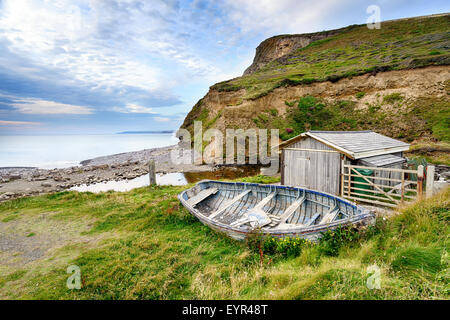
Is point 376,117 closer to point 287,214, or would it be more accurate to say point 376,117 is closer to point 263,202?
point 263,202

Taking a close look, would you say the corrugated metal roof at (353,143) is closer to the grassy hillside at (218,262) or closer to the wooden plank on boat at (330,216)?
the wooden plank on boat at (330,216)

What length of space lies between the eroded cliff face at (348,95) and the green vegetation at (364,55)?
3.89 feet

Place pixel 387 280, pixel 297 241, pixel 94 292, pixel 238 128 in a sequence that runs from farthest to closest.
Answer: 1. pixel 238 128
2. pixel 297 241
3. pixel 94 292
4. pixel 387 280

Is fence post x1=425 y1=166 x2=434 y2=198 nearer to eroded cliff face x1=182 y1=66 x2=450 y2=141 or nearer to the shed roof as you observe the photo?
the shed roof

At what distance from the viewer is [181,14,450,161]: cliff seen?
30.2 meters

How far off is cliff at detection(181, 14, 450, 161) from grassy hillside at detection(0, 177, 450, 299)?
97.6 ft

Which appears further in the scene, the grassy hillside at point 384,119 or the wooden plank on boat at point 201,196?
the grassy hillside at point 384,119

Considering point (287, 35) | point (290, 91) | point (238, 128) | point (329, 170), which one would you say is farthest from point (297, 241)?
point (287, 35)

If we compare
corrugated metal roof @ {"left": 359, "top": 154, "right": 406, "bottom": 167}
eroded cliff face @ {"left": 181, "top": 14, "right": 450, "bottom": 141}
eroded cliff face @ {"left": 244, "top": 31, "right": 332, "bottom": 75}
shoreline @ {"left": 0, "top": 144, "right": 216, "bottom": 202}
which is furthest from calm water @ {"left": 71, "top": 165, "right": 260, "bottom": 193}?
eroded cliff face @ {"left": 244, "top": 31, "right": 332, "bottom": 75}

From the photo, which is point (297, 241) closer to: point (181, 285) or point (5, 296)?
point (181, 285)

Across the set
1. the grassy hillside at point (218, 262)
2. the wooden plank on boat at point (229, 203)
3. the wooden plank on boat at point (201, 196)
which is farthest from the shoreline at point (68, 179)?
the wooden plank on boat at point (229, 203)

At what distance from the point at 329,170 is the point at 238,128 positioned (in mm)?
26418

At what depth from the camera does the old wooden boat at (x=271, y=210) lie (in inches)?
244

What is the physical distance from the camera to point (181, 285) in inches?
205
